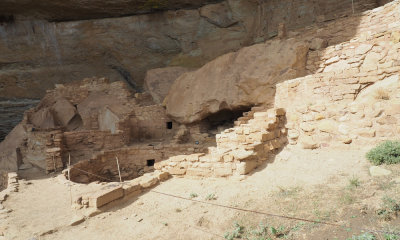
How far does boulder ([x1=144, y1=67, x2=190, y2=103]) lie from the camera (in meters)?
13.1

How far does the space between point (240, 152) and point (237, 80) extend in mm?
4506

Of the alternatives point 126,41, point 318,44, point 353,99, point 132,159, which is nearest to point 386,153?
point 353,99

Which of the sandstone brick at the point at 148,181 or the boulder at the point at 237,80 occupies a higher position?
the boulder at the point at 237,80

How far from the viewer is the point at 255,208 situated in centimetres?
399

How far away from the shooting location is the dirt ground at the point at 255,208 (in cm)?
322

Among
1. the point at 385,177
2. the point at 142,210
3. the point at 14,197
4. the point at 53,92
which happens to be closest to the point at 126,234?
the point at 142,210

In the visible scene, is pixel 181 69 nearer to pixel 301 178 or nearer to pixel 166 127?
pixel 166 127

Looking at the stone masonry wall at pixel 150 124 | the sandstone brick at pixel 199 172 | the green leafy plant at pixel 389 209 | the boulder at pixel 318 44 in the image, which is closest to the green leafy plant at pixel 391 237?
the green leafy plant at pixel 389 209

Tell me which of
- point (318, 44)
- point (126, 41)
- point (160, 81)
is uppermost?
point (126, 41)

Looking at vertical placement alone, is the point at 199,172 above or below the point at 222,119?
below

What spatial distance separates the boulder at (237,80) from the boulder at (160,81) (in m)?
1.24

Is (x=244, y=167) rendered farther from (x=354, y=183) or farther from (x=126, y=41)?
(x=126, y=41)

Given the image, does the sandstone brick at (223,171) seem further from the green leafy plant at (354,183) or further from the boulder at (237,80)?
the boulder at (237,80)

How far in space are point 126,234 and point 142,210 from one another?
0.79 m
